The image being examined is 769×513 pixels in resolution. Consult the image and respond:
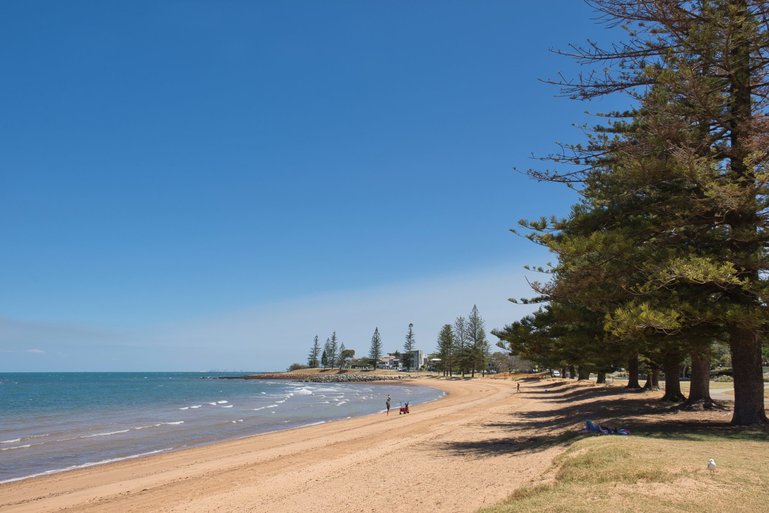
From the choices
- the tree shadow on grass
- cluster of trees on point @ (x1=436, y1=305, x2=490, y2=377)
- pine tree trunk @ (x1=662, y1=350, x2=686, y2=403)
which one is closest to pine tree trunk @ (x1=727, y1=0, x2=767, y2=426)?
the tree shadow on grass

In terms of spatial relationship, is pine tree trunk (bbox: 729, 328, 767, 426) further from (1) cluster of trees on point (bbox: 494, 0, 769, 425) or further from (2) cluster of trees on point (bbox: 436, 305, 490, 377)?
(2) cluster of trees on point (bbox: 436, 305, 490, 377)

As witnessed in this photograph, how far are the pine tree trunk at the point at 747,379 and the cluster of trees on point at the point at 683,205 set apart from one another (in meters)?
0.02

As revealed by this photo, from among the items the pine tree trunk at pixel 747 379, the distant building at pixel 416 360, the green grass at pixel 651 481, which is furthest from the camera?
the distant building at pixel 416 360

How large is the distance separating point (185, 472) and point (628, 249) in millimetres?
14345

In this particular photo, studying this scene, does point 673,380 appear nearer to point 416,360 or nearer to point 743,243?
point 743,243

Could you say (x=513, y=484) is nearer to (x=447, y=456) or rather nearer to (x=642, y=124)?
(x=447, y=456)

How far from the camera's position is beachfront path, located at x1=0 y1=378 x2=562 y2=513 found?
927cm

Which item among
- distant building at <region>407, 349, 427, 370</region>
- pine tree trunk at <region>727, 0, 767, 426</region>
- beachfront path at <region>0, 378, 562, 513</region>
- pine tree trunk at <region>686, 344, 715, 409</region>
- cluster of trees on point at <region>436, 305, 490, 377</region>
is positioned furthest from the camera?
distant building at <region>407, 349, 427, 370</region>

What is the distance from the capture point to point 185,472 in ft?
53.0

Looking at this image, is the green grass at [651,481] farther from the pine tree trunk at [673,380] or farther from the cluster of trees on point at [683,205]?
the pine tree trunk at [673,380]

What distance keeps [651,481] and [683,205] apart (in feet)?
25.0

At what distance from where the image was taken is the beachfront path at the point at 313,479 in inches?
→ 365

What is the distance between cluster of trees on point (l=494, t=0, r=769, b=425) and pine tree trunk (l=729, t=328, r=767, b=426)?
24 millimetres

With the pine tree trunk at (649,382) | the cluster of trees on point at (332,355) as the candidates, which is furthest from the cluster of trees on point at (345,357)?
the pine tree trunk at (649,382)
